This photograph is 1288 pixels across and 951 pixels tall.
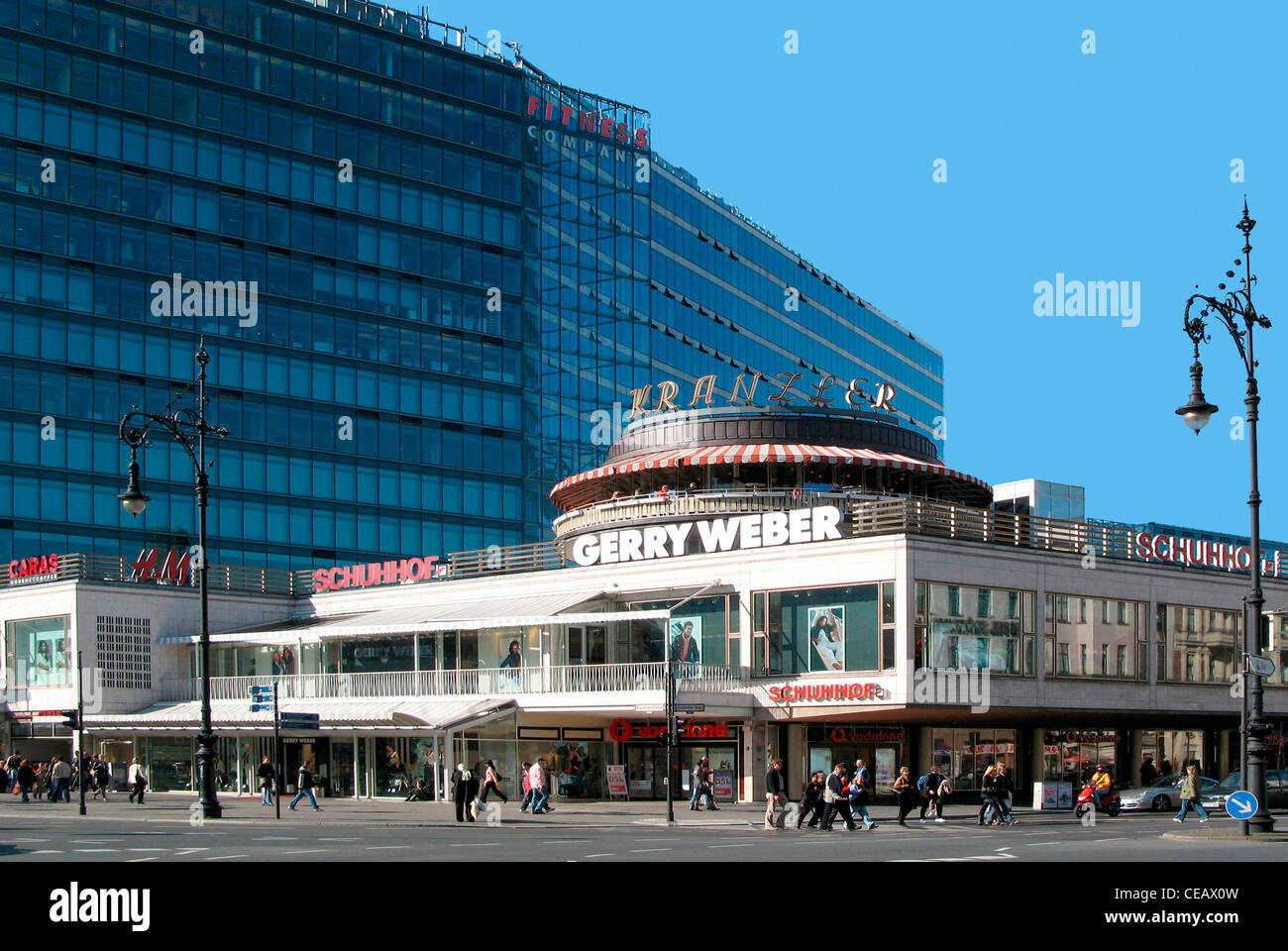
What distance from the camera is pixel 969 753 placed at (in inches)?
2028

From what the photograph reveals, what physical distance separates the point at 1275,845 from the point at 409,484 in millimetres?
78239

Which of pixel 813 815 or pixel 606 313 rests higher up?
pixel 606 313

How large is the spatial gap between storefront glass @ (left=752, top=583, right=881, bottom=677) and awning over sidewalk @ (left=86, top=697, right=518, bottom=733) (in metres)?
7.87

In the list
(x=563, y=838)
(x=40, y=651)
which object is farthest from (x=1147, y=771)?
(x=40, y=651)

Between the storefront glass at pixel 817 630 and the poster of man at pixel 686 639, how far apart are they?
6.99 feet

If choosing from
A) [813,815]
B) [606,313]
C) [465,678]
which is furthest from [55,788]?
[606,313]

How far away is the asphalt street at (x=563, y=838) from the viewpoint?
24.2 m

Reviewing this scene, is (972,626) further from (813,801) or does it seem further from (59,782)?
(59,782)

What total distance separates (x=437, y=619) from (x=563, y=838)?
21.9m

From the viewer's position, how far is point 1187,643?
2106 inches

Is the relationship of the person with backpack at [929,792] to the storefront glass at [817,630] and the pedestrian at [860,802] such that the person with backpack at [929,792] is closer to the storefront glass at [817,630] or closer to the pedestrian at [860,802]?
the pedestrian at [860,802]

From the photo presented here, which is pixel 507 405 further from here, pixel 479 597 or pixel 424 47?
pixel 479 597

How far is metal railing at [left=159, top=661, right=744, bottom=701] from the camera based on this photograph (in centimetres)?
4753

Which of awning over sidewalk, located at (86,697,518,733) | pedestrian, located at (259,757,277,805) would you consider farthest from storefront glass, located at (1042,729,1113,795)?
pedestrian, located at (259,757,277,805)
